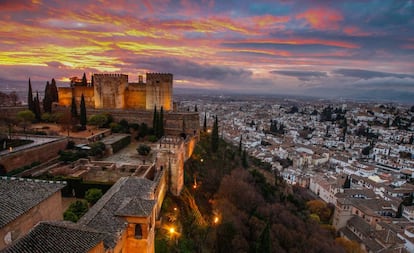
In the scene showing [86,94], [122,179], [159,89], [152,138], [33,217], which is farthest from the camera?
[86,94]

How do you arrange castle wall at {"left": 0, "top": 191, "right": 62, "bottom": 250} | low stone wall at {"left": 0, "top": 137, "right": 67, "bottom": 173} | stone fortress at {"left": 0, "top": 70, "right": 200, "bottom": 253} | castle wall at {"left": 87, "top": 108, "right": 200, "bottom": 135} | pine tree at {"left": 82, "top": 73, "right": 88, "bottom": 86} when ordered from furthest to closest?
pine tree at {"left": 82, "top": 73, "right": 88, "bottom": 86} → castle wall at {"left": 87, "top": 108, "right": 200, "bottom": 135} → low stone wall at {"left": 0, "top": 137, "right": 67, "bottom": 173} → castle wall at {"left": 0, "top": 191, "right": 62, "bottom": 250} → stone fortress at {"left": 0, "top": 70, "right": 200, "bottom": 253}

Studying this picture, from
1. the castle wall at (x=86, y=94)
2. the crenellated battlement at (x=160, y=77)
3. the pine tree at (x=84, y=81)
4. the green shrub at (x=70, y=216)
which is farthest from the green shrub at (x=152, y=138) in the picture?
the green shrub at (x=70, y=216)

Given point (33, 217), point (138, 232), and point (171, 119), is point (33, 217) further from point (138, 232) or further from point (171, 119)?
point (171, 119)

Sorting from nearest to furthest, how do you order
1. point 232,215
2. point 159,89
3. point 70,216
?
point 70,216 < point 232,215 < point 159,89

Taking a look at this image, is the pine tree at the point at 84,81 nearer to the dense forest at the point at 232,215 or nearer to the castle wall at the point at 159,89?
the castle wall at the point at 159,89

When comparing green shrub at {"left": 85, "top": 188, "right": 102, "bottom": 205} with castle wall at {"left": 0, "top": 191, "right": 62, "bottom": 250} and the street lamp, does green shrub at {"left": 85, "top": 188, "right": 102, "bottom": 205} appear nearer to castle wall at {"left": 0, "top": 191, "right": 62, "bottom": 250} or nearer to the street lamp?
castle wall at {"left": 0, "top": 191, "right": 62, "bottom": 250}

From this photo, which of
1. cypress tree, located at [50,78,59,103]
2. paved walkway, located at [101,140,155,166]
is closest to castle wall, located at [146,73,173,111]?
paved walkway, located at [101,140,155,166]

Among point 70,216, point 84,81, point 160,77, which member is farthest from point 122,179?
point 84,81
